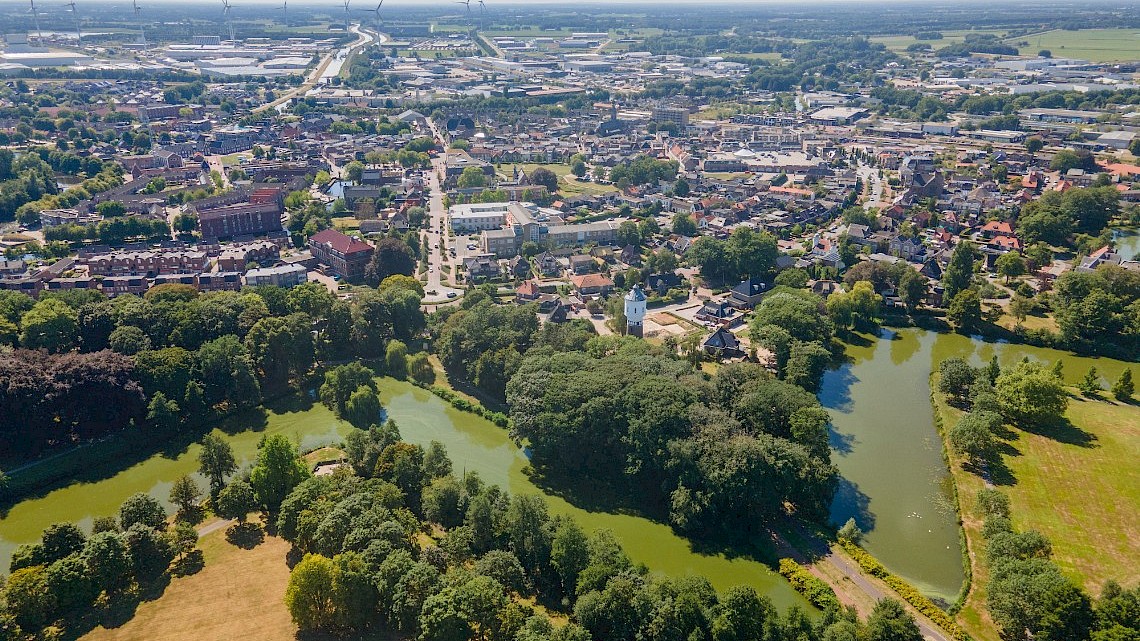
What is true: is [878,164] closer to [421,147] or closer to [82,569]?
[421,147]

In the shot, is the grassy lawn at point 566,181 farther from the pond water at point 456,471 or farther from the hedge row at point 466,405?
the pond water at point 456,471

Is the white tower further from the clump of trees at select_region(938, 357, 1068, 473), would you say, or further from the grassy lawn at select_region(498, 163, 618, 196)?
the grassy lawn at select_region(498, 163, 618, 196)

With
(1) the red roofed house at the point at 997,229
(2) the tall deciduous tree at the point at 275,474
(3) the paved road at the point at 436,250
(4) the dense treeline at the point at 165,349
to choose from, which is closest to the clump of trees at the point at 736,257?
(3) the paved road at the point at 436,250

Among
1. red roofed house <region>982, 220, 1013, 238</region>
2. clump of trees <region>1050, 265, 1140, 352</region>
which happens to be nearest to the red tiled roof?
clump of trees <region>1050, 265, 1140, 352</region>

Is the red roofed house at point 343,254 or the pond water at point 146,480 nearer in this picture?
the pond water at point 146,480

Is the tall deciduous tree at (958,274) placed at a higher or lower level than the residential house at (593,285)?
higher

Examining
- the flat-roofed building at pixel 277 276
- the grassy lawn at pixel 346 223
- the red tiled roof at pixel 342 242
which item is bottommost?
the flat-roofed building at pixel 277 276

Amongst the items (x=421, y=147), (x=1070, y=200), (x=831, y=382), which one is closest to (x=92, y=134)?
(x=421, y=147)
